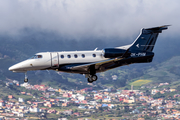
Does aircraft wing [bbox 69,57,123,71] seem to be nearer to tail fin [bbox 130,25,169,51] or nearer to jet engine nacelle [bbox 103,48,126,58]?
jet engine nacelle [bbox 103,48,126,58]

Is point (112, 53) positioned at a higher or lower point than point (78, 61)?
higher

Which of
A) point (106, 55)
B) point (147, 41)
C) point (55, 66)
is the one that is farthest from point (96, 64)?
point (147, 41)

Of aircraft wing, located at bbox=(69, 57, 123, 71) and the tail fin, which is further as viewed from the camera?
the tail fin

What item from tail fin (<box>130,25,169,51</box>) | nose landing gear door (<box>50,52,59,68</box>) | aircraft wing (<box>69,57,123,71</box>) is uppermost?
tail fin (<box>130,25,169,51</box>)

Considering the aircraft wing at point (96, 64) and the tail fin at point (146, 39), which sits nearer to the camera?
the aircraft wing at point (96, 64)

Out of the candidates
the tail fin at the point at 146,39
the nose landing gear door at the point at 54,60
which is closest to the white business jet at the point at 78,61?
the nose landing gear door at the point at 54,60

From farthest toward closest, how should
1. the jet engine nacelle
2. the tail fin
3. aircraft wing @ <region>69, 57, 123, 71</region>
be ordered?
the tail fin, the jet engine nacelle, aircraft wing @ <region>69, 57, 123, 71</region>

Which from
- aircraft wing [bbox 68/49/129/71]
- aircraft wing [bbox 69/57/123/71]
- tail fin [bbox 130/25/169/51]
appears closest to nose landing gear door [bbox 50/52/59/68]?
aircraft wing [bbox 68/49/129/71]

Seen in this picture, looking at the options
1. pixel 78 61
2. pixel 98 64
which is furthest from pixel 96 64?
pixel 78 61

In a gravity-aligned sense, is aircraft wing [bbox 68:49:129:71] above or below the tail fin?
below

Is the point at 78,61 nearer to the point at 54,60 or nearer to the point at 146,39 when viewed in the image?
the point at 54,60

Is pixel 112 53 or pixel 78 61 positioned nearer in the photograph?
pixel 112 53

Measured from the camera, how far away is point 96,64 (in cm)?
5203

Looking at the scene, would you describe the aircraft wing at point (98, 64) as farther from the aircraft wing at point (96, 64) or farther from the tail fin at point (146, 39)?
the tail fin at point (146, 39)
